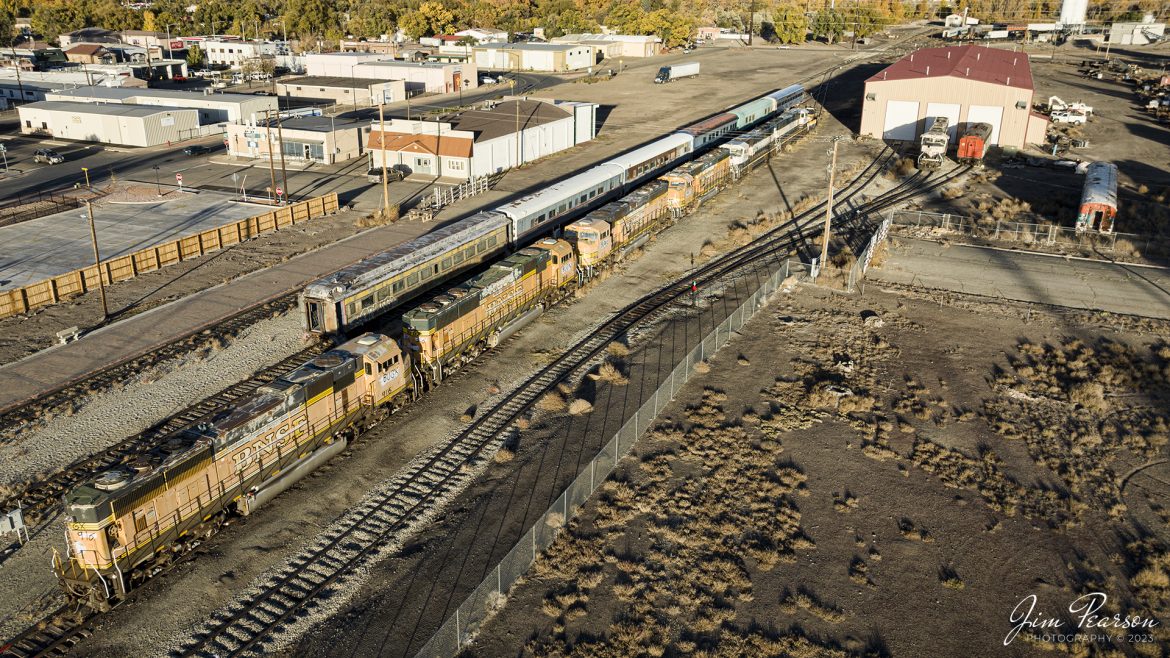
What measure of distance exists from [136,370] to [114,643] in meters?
18.0

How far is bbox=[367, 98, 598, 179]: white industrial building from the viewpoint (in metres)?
71.7

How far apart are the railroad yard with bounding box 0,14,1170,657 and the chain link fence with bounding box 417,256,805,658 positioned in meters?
0.14

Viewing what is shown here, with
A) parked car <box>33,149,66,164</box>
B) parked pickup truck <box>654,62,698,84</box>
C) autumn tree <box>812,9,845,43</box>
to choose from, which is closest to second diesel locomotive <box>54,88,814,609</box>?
parked car <box>33,149,66,164</box>

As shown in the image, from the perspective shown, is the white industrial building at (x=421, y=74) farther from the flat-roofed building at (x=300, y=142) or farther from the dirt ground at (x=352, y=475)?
the dirt ground at (x=352, y=475)

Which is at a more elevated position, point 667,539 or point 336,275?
point 336,275

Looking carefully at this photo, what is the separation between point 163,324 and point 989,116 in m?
77.5

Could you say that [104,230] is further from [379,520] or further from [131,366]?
[379,520]

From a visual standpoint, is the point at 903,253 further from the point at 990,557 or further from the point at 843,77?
the point at 843,77

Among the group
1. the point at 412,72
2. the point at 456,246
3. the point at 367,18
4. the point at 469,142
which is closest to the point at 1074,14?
the point at 412,72

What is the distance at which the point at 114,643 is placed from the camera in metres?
21.3

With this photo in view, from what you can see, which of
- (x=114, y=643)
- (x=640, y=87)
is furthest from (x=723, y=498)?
(x=640, y=87)

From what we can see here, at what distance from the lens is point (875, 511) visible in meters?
26.9

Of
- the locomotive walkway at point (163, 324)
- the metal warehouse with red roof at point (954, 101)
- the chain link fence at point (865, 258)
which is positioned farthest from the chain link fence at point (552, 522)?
the metal warehouse with red roof at point (954, 101)

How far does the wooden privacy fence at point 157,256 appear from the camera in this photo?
42709 millimetres
